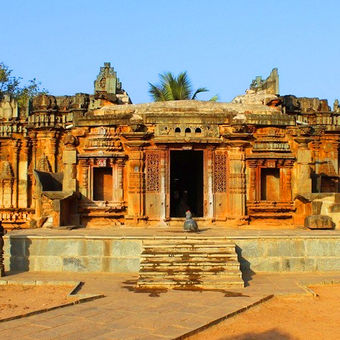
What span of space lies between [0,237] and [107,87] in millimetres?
14395

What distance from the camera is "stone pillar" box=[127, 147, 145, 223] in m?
13.8

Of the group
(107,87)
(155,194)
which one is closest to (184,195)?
(155,194)

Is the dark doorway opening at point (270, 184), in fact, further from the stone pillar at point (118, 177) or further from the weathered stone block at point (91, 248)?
the weathered stone block at point (91, 248)

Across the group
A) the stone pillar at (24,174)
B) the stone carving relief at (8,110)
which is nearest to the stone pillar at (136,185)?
the stone pillar at (24,174)

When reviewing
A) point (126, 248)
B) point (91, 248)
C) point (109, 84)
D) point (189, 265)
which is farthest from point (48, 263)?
point (109, 84)

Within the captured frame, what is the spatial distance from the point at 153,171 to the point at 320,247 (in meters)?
5.31

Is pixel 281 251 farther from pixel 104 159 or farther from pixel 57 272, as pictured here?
pixel 104 159

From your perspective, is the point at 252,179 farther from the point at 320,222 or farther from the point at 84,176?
the point at 84,176

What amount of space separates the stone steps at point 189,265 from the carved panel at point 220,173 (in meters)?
3.70

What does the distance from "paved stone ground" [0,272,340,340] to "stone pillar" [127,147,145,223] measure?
4.00 metres

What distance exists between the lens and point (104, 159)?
14281mm

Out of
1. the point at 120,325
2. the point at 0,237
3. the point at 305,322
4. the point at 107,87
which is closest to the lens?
the point at 120,325

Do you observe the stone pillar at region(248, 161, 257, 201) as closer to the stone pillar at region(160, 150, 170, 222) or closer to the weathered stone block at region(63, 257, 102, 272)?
the stone pillar at region(160, 150, 170, 222)

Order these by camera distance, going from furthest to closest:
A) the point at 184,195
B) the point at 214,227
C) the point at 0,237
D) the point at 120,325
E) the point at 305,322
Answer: the point at 184,195 → the point at 214,227 → the point at 0,237 → the point at 305,322 → the point at 120,325
